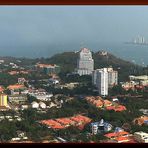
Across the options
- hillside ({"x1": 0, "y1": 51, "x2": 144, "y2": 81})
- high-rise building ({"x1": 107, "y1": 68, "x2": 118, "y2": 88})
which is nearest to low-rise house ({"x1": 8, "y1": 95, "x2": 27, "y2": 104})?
hillside ({"x1": 0, "y1": 51, "x2": 144, "y2": 81})

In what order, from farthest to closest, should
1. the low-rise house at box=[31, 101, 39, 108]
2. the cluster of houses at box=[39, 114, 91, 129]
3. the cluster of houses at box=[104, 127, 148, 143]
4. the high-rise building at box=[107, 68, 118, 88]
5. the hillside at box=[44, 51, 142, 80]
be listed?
the hillside at box=[44, 51, 142, 80] < the high-rise building at box=[107, 68, 118, 88] < the low-rise house at box=[31, 101, 39, 108] < the cluster of houses at box=[39, 114, 91, 129] < the cluster of houses at box=[104, 127, 148, 143]

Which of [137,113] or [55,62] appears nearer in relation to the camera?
[137,113]

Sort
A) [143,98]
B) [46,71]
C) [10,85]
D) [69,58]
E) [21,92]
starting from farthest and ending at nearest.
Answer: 1. [69,58]
2. [46,71]
3. [10,85]
4. [21,92]
5. [143,98]

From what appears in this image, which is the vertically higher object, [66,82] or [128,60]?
[128,60]

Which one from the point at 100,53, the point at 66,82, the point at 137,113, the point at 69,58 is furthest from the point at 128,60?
the point at 137,113

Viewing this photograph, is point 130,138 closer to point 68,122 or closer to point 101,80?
point 68,122

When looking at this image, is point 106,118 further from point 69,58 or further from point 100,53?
point 69,58

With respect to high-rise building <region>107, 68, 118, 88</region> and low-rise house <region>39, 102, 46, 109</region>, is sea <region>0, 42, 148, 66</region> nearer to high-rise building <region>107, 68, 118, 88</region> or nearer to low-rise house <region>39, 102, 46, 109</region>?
high-rise building <region>107, 68, 118, 88</region>
